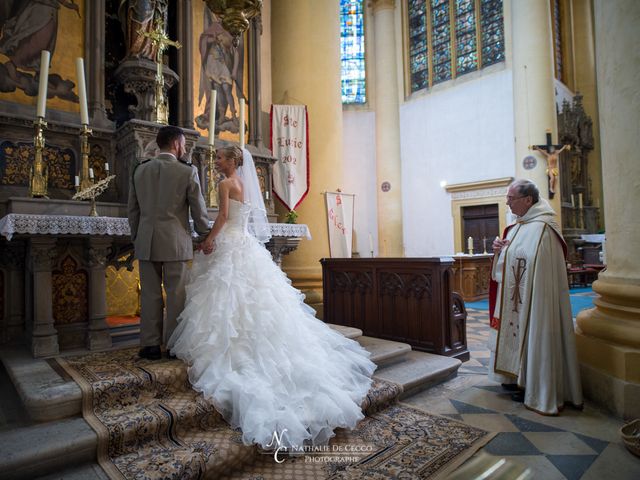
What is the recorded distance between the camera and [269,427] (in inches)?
85.1

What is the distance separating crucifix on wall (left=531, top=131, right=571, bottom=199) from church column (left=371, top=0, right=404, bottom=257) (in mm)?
4486

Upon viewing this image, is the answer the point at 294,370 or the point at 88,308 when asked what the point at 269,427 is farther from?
the point at 88,308

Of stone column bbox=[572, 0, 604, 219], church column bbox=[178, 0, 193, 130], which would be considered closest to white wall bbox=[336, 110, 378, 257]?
stone column bbox=[572, 0, 604, 219]

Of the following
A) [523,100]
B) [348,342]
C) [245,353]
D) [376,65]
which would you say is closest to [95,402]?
[245,353]

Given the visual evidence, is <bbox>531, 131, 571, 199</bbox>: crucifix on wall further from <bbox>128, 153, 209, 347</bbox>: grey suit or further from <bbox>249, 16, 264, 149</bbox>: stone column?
<bbox>128, 153, 209, 347</bbox>: grey suit

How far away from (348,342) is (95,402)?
1.75m

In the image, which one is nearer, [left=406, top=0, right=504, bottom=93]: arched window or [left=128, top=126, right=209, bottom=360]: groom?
[left=128, top=126, right=209, bottom=360]: groom

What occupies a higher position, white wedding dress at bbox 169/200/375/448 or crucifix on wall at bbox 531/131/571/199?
crucifix on wall at bbox 531/131/571/199

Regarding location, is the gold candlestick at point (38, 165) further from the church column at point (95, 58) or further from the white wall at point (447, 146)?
the white wall at point (447, 146)

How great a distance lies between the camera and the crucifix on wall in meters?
11.7

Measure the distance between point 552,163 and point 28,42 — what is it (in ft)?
39.6

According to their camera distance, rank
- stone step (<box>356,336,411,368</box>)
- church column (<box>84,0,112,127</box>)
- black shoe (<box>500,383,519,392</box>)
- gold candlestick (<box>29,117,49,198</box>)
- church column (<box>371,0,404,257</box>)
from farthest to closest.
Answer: church column (<box>371,0,404,257</box>), church column (<box>84,0,112,127</box>), stone step (<box>356,336,411,368</box>), gold candlestick (<box>29,117,49,198</box>), black shoe (<box>500,383,519,392</box>)

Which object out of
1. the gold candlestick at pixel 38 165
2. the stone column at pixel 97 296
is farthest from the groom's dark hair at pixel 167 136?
the gold candlestick at pixel 38 165

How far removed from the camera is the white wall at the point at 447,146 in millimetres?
12531
